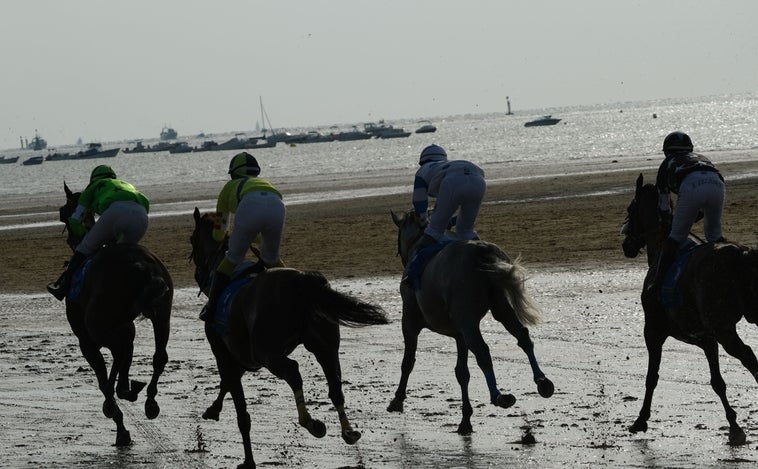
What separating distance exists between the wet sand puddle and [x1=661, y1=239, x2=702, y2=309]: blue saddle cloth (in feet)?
3.54

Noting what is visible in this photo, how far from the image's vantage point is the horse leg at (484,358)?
35.3ft

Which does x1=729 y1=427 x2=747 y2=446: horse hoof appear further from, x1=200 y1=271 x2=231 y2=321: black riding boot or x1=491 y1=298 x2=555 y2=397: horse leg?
x1=200 y1=271 x2=231 y2=321: black riding boot

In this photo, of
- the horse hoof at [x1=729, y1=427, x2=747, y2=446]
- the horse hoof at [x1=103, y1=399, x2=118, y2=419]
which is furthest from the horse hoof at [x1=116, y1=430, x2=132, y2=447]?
the horse hoof at [x1=729, y1=427, x2=747, y2=446]

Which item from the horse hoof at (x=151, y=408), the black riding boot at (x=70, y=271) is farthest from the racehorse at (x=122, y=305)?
the black riding boot at (x=70, y=271)

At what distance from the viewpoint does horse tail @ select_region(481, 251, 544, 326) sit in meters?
11.3

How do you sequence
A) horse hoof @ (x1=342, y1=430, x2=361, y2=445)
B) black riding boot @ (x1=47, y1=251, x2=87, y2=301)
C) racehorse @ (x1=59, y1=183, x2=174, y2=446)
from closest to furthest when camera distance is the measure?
horse hoof @ (x1=342, y1=430, x2=361, y2=445)
racehorse @ (x1=59, y1=183, x2=174, y2=446)
black riding boot @ (x1=47, y1=251, x2=87, y2=301)

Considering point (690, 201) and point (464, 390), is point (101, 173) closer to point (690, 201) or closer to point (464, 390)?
point (464, 390)

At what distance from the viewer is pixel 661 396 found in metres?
12.2

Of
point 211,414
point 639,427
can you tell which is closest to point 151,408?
point 211,414

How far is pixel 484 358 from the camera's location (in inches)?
440

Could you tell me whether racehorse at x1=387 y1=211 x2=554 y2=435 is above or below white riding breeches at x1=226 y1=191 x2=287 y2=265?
below

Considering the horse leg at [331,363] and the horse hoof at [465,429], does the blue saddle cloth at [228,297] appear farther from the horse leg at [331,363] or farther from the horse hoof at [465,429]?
the horse hoof at [465,429]

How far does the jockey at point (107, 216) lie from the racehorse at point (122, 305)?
241 mm

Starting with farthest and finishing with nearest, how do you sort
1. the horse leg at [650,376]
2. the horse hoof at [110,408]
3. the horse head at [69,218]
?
1. the horse head at [69,218]
2. the horse hoof at [110,408]
3. the horse leg at [650,376]
